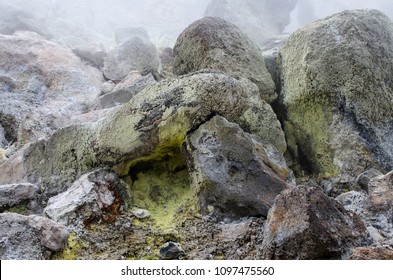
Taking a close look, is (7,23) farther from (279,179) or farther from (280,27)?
(280,27)

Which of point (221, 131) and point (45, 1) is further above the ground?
point (221, 131)

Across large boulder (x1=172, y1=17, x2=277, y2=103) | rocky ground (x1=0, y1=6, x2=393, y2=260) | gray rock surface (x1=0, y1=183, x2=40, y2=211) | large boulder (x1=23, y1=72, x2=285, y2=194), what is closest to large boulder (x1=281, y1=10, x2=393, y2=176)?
rocky ground (x1=0, y1=6, x2=393, y2=260)

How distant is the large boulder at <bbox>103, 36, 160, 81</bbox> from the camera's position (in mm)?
14953

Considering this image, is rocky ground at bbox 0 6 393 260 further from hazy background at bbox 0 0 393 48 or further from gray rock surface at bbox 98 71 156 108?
hazy background at bbox 0 0 393 48

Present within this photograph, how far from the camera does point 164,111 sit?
6.19 m

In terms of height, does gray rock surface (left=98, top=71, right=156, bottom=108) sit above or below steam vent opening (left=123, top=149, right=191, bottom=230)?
below

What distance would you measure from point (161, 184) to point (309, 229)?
111 inches

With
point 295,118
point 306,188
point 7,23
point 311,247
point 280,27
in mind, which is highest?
point 306,188

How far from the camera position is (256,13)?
4978 cm

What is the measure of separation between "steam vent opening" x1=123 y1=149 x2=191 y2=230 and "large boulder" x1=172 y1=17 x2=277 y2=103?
9.30 ft

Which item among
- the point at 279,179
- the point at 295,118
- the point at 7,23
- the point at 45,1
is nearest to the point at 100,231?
the point at 279,179

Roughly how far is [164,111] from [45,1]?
62.5 meters

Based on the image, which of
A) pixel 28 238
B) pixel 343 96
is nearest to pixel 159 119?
pixel 28 238

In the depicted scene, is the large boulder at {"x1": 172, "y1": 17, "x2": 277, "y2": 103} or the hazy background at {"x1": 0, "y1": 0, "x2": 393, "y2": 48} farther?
the hazy background at {"x1": 0, "y1": 0, "x2": 393, "y2": 48}
